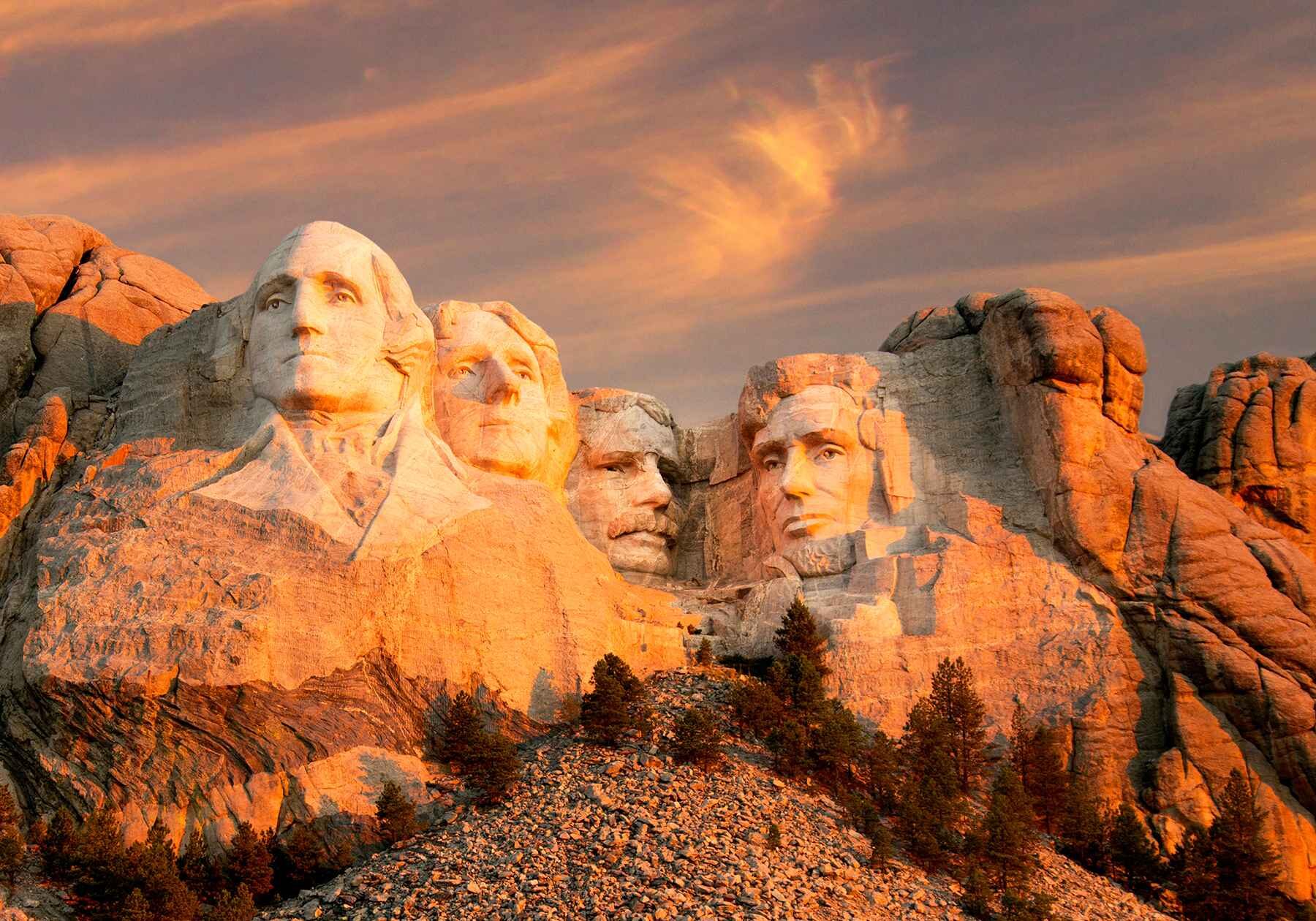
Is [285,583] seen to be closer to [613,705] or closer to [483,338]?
[613,705]

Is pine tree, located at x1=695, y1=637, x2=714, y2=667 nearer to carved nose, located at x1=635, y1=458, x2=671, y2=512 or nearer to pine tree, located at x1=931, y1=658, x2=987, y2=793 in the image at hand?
pine tree, located at x1=931, y1=658, x2=987, y2=793

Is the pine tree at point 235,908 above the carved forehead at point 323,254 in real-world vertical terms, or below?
below

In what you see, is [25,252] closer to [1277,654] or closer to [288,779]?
[288,779]

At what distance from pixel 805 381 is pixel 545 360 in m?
4.92

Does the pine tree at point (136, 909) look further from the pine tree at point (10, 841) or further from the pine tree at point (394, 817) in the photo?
the pine tree at point (394, 817)

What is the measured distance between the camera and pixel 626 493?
1415 inches

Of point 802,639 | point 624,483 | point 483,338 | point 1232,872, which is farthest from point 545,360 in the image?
point 1232,872

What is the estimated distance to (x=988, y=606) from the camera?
1235 inches

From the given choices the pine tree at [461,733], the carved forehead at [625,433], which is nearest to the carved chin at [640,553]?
the carved forehead at [625,433]

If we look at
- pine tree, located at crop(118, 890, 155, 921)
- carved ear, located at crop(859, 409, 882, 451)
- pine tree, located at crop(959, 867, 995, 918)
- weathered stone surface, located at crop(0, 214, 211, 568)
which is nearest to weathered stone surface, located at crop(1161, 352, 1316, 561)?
carved ear, located at crop(859, 409, 882, 451)

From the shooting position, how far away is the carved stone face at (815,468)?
33.3 meters

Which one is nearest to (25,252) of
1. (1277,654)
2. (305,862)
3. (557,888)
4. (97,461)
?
(97,461)

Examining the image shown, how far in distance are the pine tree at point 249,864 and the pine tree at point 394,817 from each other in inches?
61.3

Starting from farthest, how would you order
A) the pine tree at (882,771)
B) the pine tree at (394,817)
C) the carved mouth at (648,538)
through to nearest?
the carved mouth at (648,538) → the pine tree at (882,771) → the pine tree at (394,817)
